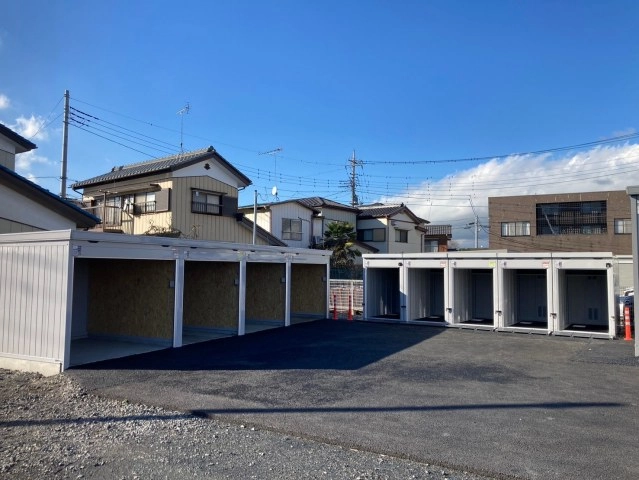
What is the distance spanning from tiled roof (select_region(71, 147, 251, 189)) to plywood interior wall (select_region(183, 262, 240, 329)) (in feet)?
24.7

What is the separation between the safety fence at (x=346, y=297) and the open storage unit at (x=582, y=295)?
7.03m

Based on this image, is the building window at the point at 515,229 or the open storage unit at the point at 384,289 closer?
the open storage unit at the point at 384,289

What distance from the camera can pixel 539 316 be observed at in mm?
16266

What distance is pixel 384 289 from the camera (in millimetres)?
18578

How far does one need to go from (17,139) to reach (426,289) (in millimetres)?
15062

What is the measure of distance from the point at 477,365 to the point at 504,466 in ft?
16.8

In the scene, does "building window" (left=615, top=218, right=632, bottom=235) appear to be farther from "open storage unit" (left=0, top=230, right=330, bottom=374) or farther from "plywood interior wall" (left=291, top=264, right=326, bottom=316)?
→ "open storage unit" (left=0, top=230, right=330, bottom=374)

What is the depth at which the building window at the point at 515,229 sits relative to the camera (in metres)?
41.2

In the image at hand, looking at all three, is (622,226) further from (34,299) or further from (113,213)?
(34,299)

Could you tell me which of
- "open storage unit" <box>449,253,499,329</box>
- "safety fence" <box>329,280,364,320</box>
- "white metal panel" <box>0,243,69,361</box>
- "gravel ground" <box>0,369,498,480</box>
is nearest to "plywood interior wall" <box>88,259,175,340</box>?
"white metal panel" <box>0,243,69,361</box>

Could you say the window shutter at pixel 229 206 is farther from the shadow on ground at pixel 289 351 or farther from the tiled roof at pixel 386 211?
the tiled roof at pixel 386 211

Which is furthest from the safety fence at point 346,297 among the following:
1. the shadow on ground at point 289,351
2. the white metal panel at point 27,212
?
the white metal panel at point 27,212

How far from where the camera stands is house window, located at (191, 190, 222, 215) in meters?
21.7

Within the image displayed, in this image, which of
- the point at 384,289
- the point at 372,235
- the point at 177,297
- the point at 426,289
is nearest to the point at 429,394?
the point at 177,297
